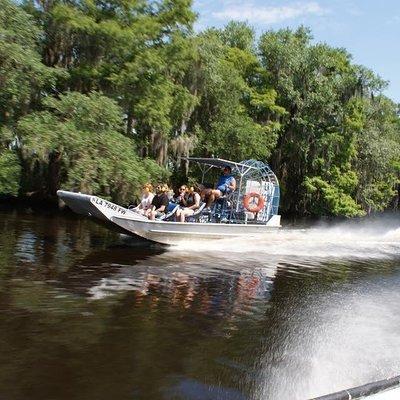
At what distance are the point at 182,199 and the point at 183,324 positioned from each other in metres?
10.7

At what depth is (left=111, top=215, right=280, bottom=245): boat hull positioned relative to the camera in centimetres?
1639

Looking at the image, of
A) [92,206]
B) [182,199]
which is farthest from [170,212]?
[92,206]

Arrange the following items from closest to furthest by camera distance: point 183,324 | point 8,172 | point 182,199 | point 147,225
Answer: point 183,324, point 147,225, point 182,199, point 8,172

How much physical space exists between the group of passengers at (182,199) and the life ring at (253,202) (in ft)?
2.73

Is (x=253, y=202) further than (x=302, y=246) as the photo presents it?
No

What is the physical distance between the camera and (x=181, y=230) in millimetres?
17453

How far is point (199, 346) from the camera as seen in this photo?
299 inches

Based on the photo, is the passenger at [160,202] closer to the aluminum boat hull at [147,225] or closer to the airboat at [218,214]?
the airboat at [218,214]

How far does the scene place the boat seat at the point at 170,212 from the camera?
1773 centimetres

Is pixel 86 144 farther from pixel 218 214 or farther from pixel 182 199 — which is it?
pixel 218 214

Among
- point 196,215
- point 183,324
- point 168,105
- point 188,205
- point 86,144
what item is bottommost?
point 183,324

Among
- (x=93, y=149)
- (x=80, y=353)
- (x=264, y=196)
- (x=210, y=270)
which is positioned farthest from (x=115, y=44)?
(x=80, y=353)

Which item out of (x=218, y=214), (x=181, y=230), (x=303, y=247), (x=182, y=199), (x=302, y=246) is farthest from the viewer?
(x=302, y=246)

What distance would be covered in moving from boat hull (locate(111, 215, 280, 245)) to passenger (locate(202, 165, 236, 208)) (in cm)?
111
